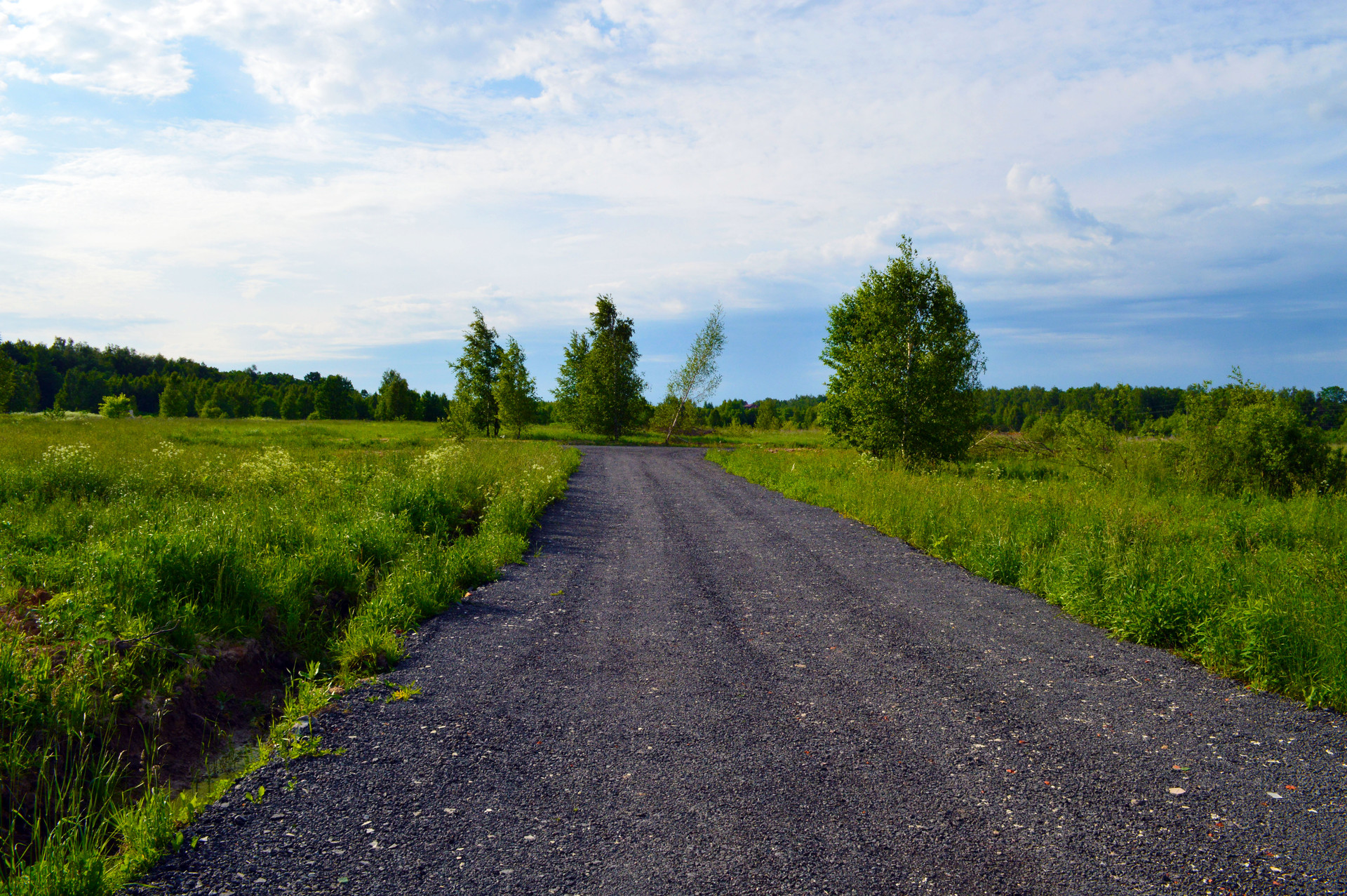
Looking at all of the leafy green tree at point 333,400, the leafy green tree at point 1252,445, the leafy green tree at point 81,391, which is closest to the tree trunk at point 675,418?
the leafy green tree at point 1252,445

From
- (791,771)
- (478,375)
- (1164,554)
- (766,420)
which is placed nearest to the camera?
(791,771)

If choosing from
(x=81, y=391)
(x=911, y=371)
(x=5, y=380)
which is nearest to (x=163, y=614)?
(x=911, y=371)

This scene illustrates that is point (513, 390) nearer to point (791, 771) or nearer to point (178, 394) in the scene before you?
point (791, 771)

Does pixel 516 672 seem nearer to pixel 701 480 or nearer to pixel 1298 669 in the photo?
pixel 1298 669

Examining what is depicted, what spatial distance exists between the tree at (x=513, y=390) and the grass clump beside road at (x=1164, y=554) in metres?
28.7

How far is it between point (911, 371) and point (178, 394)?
99720mm

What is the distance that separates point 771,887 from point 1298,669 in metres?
5.00

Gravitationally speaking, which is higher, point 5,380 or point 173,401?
point 5,380

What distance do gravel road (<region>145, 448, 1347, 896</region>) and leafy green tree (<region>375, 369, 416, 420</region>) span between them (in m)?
90.2

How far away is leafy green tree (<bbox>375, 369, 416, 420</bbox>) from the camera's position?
8806cm

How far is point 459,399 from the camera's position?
39094mm

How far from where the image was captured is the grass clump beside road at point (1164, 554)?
16.9 ft

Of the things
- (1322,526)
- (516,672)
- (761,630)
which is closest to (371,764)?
(516,672)

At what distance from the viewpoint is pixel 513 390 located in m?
42.0
